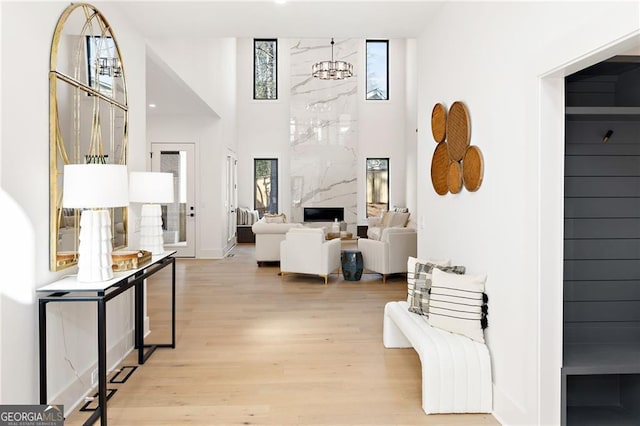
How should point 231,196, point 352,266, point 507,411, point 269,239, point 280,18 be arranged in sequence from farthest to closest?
1. point 231,196
2. point 269,239
3. point 352,266
4. point 280,18
5. point 507,411

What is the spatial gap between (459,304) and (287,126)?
1013 cm

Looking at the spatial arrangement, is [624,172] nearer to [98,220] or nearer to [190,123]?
[98,220]

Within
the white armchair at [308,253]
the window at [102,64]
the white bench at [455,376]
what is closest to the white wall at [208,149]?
the white armchair at [308,253]

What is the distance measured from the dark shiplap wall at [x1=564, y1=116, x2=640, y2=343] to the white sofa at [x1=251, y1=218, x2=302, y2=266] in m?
5.45

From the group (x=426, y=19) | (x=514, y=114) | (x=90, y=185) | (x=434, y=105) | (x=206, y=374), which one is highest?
(x=426, y=19)

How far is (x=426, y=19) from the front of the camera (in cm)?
368

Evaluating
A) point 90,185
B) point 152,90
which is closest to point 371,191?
point 152,90

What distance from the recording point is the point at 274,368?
10.7ft

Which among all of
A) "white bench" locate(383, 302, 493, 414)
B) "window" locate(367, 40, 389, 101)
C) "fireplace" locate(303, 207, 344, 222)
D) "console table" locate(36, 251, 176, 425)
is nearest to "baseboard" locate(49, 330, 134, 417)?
"console table" locate(36, 251, 176, 425)

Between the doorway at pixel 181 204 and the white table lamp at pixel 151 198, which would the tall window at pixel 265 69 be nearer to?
the doorway at pixel 181 204

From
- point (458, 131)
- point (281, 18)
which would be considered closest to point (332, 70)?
point (281, 18)

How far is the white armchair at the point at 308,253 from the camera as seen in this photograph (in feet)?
20.9

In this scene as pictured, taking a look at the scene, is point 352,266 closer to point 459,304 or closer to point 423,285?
point 423,285

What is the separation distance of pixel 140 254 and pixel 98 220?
667 mm
